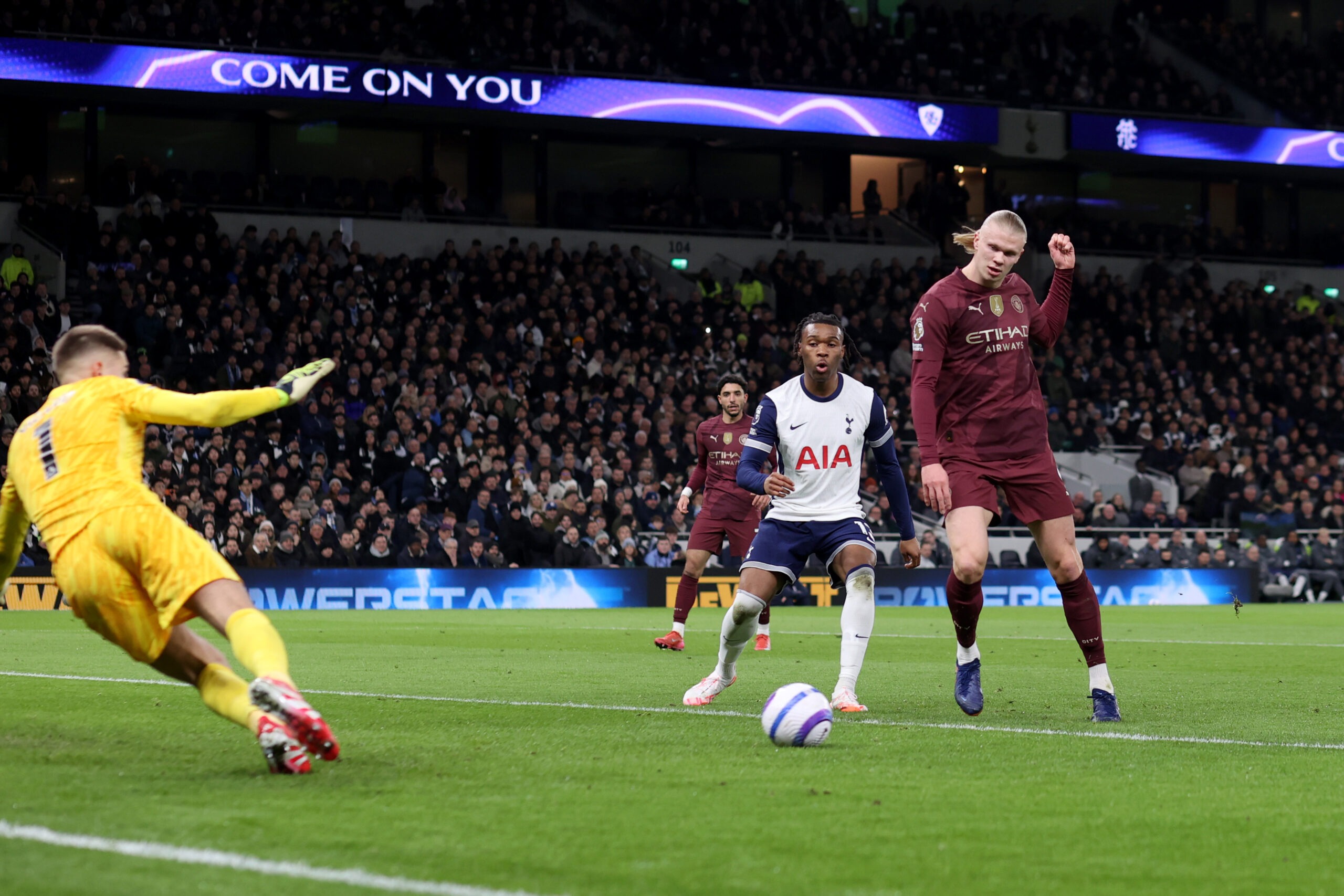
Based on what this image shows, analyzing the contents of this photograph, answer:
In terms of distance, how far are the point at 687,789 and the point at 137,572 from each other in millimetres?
2167

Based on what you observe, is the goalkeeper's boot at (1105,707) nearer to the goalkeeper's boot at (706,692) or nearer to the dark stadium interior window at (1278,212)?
the goalkeeper's boot at (706,692)

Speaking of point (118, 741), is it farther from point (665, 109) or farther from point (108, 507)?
point (665, 109)

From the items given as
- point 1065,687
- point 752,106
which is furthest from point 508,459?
point 1065,687

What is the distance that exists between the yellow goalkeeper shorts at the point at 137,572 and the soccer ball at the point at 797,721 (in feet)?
7.97

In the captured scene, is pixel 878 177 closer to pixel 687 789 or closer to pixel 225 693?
pixel 225 693

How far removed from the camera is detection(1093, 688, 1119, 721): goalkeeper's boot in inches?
335

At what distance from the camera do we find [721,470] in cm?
1579

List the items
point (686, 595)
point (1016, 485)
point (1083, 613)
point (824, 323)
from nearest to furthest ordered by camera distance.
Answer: point (1016, 485), point (1083, 613), point (824, 323), point (686, 595)

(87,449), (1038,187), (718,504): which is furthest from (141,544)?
(1038,187)

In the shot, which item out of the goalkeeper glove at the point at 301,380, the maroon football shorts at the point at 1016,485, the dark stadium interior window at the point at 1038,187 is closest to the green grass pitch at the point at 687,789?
the maroon football shorts at the point at 1016,485

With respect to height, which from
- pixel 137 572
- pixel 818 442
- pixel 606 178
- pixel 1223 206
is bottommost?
pixel 137 572

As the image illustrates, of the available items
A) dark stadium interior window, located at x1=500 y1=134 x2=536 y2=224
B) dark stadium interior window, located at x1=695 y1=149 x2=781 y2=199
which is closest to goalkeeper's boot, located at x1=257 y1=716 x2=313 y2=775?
dark stadium interior window, located at x1=500 y1=134 x2=536 y2=224

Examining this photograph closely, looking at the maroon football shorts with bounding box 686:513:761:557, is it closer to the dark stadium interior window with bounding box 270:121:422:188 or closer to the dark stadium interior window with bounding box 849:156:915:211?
the dark stadium interior window with bounding box 270:121:422:188

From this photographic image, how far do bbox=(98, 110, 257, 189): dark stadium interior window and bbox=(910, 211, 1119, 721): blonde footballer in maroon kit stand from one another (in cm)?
2828
